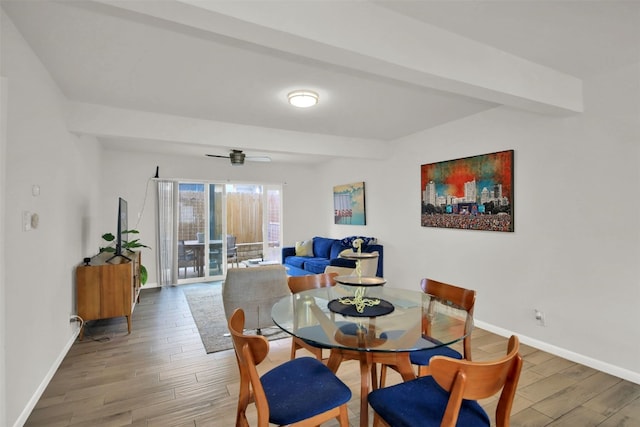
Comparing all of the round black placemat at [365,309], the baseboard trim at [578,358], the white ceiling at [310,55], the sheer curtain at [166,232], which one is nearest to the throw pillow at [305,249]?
the sheer curtain at [166,232]

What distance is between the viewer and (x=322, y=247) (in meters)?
6.18

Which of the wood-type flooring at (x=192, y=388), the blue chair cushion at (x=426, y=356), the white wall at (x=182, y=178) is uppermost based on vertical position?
the white wall at (x=182, y=178)

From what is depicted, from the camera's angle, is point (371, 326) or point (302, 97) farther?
point (302, 97)

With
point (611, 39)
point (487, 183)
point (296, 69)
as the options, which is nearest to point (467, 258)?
point (487, 183)

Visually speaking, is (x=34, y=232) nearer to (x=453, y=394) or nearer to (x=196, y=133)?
(x=196, y=133)

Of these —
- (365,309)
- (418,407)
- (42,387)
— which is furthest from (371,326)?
(42,387)

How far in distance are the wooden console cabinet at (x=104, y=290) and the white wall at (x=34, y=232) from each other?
9cm

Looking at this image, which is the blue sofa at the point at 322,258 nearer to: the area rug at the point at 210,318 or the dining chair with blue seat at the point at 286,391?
the area rug at the point at 210,318

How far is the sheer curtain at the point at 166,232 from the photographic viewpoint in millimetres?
6000

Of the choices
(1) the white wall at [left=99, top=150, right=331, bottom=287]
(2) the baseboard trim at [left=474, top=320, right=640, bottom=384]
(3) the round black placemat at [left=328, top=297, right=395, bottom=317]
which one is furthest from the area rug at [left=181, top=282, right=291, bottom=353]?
(2) the baseboard trim at [left=474, top=320, right=640, bottom=384]

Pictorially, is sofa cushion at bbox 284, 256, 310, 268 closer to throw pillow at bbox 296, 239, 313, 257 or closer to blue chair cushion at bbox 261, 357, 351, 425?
throw pillow at bbox 296, 239, 313, 257

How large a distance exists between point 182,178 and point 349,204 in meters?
3.22

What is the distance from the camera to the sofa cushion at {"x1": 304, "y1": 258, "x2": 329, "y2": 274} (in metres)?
5.34

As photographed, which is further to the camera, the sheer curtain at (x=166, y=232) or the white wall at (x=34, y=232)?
the sheer curtain at (x=166, y=232)
